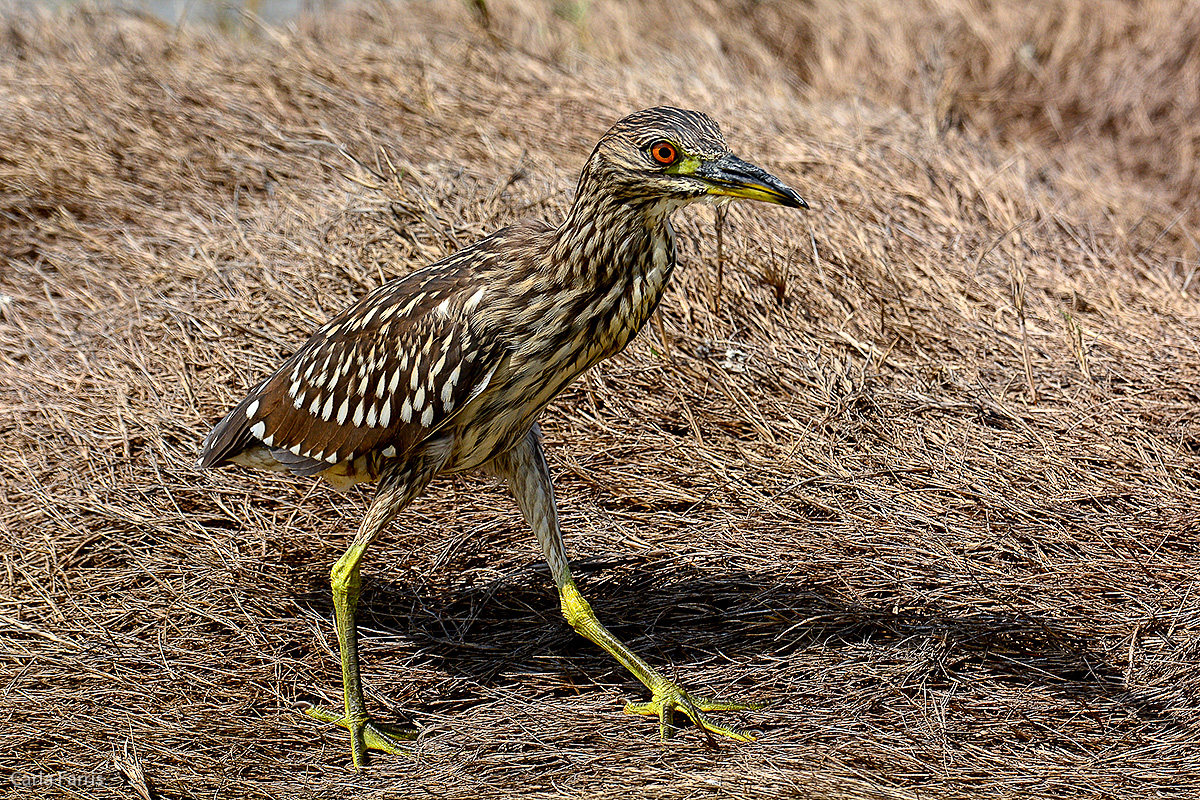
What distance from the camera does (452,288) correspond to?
360 cm

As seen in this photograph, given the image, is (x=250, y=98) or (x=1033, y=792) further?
(x=250, y=98)

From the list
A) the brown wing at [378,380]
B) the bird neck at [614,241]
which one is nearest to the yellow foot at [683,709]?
the brown wing at [378,380]

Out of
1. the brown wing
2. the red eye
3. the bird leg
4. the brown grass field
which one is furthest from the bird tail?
the red eye

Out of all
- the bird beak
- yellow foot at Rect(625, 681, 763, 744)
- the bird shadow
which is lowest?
yellow foot at Rect(625, 681, 763, 744)

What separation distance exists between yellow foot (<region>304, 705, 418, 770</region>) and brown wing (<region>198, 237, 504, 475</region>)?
849mm

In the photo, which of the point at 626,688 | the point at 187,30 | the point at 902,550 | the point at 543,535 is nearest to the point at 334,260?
the point at 543,535

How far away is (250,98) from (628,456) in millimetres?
3642

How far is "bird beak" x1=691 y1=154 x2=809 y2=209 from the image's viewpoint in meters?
3.14

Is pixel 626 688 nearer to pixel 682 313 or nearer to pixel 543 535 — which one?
pixel 543 535

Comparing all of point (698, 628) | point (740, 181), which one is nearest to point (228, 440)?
point (698, 628)

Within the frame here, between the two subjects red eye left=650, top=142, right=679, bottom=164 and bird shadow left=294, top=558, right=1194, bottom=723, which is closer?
A: red eye left=650, top=142, right=679, bottom=164

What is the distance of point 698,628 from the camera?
4188mm

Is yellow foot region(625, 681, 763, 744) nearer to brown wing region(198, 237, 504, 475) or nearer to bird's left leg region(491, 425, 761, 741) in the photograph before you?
bird's left leg region(491, 425, 761, 741)

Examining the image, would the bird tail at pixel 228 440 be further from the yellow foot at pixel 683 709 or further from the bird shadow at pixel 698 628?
the yellow foot at pixel 683 709
